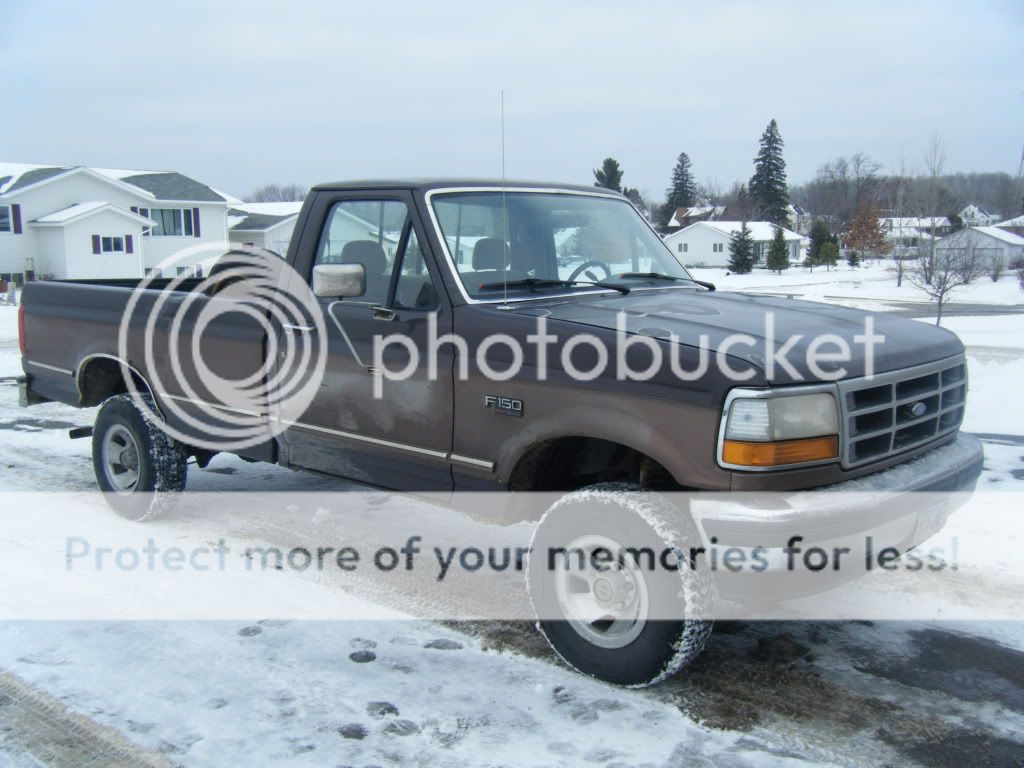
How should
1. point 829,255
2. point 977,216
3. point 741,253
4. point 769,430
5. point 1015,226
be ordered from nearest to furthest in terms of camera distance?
point 769,430 → point 741,253 → point 829,255 → point 1015,226 → point 977,216

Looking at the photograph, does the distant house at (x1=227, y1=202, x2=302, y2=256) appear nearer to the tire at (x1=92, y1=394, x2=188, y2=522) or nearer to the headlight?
the tire at (x1=92, y1=394, x2=188, y2=522)

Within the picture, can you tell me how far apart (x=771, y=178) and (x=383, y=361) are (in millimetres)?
92684

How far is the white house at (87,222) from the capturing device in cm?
3853

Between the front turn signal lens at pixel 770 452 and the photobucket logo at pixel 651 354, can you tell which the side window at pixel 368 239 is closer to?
the photobucket logo at pixel 651 354

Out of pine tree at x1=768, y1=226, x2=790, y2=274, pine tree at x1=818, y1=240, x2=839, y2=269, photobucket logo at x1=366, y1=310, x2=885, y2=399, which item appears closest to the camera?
photobucket logo at x1=366, y1=310, x2=885, y2=399

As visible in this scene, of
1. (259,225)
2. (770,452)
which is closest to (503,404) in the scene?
(770,452)

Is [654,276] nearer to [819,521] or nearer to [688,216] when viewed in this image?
[819,521]

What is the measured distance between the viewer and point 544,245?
15.2ft

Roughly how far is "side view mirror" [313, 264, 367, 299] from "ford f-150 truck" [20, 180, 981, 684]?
14mm

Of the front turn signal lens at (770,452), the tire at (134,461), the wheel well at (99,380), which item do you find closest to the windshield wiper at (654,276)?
the front turn signal lens at (770,452)

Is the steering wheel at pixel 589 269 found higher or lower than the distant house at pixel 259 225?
lower

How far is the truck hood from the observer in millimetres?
3500

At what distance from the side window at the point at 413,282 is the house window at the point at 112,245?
131 feet

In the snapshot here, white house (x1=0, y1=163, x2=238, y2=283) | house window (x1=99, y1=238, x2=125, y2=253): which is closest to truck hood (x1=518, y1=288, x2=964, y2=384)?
white house (x1=0, y1=163, x2=238, y2=283)
